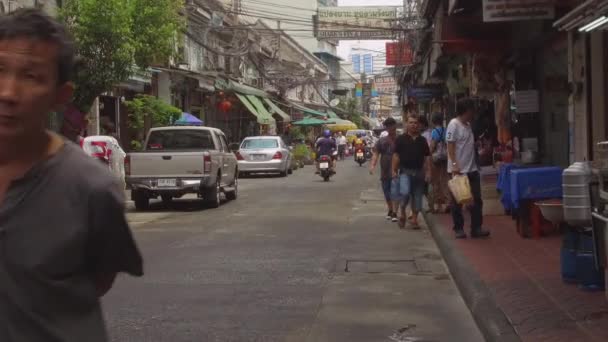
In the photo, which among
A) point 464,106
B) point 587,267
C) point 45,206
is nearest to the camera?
point 45,206

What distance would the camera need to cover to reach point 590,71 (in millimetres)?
11781

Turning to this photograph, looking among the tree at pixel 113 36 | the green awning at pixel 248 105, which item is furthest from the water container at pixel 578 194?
the green awning at pixel 248 105

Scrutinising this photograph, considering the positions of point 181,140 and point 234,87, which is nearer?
point 181,140

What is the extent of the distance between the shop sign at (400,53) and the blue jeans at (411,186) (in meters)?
20.3

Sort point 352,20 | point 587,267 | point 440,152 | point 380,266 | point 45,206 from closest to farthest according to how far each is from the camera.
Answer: point 45,206, point 587,267, point 380,266, point 440,152, point 352,20

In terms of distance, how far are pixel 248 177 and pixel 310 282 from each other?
954 inches

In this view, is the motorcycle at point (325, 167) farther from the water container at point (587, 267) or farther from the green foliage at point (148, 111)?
the water container at point (587, 267)

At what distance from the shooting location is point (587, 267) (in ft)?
25.1

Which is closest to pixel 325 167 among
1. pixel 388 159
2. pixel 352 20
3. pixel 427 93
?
pixel 427 93

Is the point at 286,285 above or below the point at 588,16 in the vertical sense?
below

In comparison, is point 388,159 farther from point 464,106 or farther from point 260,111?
point 260,111

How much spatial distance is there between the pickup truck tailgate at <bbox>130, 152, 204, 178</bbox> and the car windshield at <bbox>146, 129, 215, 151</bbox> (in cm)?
122

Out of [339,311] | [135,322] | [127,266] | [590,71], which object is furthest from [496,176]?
[127,266]

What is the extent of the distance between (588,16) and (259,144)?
26.3 metres
